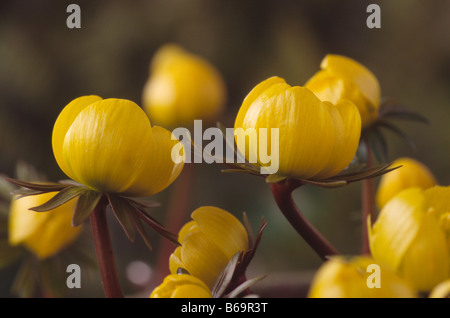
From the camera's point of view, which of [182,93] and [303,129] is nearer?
[303,129]

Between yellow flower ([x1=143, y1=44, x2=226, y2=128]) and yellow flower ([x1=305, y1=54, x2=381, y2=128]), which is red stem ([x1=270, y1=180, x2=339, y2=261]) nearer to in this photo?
yellow flower ([x1=305, y1=54, x2=381, y2=128])

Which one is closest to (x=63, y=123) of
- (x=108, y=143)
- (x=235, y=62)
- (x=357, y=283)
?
(x=108, y=143)

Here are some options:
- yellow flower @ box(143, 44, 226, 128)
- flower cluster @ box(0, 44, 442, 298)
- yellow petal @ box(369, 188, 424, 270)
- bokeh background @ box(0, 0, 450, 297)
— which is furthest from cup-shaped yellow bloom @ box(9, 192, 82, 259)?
bokeh background @ box(0, 0, 450, 297)

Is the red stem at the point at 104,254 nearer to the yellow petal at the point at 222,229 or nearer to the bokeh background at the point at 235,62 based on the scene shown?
the yellow petal at the point at 222,229

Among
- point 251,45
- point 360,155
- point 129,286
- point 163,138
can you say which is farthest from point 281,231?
point 163,138

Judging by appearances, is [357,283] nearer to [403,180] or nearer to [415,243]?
[415,243]

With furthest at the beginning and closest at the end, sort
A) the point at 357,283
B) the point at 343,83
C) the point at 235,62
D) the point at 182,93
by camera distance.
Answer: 1. the point at 235,62
2. the point at 182,93
3. the point at 343,83
4. the point at 357,283
